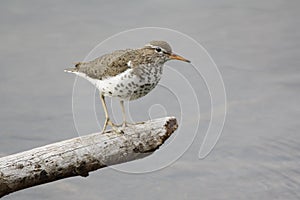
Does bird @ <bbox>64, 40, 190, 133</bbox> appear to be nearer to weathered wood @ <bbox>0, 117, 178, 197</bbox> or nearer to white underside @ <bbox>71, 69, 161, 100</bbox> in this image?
white underside @ <bbox>71, 69, 161, 100</bbox>

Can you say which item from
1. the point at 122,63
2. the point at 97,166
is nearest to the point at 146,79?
the point at 122,63

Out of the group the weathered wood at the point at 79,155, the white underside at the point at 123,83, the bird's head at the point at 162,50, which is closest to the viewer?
the weathered wood at the point at 79,155

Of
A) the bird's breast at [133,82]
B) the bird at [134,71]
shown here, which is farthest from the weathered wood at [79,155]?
the bird's breast at [133,82]

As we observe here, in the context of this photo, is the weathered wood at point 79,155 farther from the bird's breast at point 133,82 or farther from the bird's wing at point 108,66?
the bird's wing at point 108,66

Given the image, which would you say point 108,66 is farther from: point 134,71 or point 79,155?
point 79,155

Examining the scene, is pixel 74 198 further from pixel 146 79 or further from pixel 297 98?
pixel 297 98

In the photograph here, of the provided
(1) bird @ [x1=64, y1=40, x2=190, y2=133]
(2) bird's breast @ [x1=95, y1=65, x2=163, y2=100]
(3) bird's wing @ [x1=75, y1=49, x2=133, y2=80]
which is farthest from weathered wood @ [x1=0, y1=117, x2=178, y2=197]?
(3) bird's wing @ [x1=75, y1=49, x2=133, y2=80]
